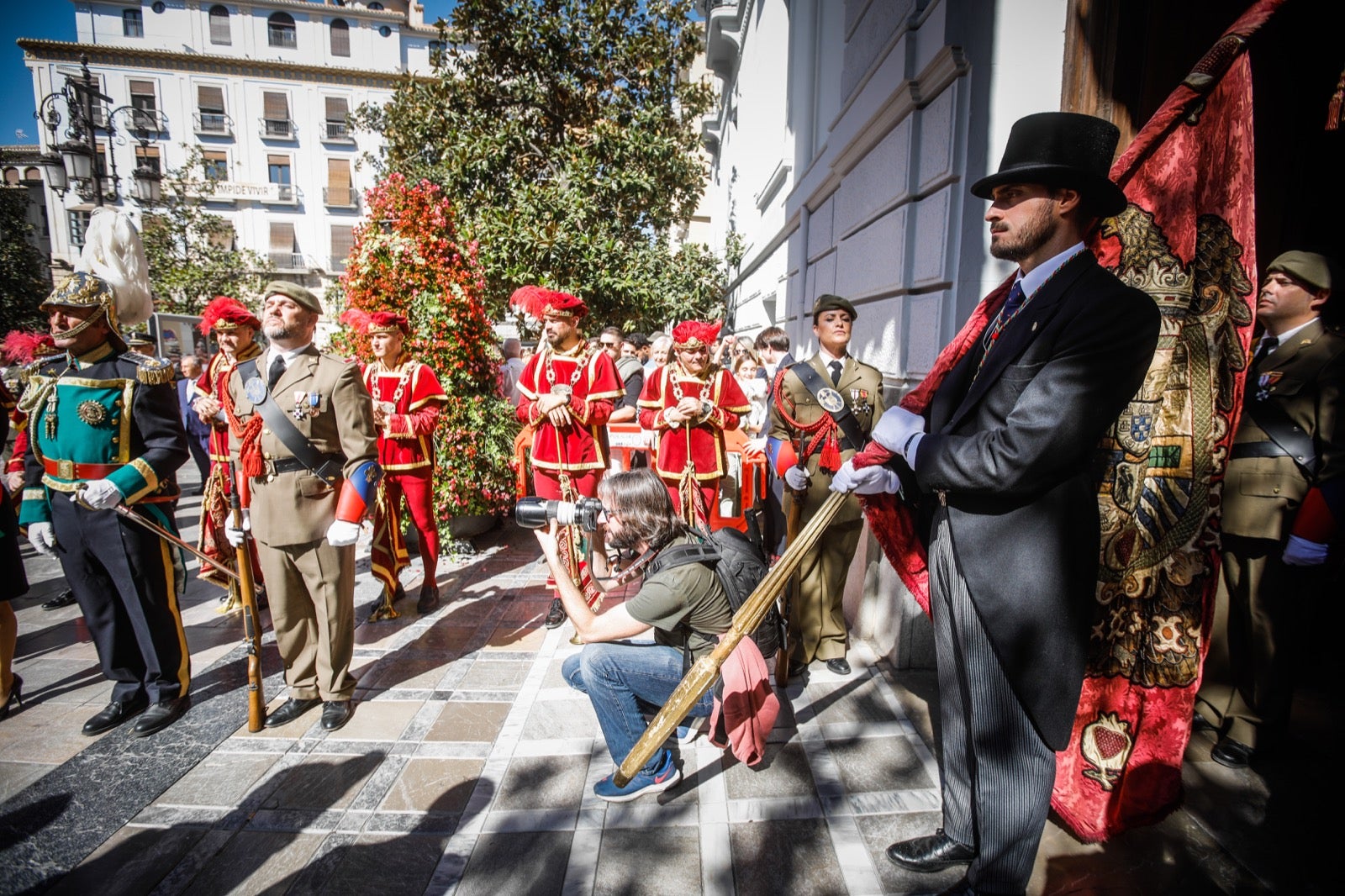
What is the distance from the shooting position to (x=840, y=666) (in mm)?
3830

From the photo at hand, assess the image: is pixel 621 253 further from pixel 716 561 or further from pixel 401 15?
pixel 401 15

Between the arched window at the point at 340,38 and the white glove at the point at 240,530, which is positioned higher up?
the arched window at the point at 340,38

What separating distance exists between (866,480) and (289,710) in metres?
3.25

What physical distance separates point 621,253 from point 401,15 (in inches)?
1444

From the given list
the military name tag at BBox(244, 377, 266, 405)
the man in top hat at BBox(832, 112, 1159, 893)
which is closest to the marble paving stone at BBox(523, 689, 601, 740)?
the man in top hat at BBox(832, 112, 1159, 893)

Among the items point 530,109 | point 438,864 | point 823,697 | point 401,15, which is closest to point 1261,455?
point 823,697

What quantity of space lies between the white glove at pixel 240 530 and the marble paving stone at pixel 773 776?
2.71 meters

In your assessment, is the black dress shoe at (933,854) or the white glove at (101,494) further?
the white glove at (101,494)

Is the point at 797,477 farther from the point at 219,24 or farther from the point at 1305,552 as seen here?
the point at 219,24

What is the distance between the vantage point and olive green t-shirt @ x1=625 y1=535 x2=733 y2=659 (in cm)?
241

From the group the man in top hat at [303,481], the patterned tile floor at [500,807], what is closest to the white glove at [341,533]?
the man in top hat at [303,481]

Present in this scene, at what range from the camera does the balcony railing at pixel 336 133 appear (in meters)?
34.6

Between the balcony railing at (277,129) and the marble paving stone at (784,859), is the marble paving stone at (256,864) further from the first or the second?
the balcony railing at (277,129)

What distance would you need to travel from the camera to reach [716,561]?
8.29 feet
